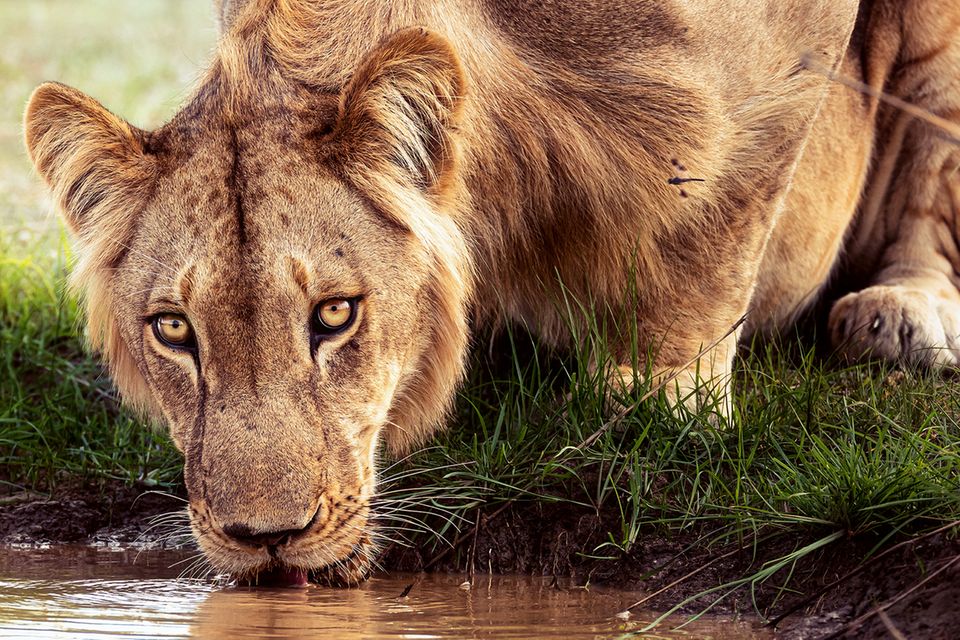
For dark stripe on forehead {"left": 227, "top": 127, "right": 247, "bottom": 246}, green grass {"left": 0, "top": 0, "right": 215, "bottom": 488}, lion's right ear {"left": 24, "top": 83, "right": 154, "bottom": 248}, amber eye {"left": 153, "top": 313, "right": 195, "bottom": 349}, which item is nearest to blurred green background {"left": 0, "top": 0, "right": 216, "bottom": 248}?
green grass {"left": 0, "top": 0, "right": 215, "bottom": 488}

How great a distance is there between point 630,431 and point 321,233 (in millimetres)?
1238

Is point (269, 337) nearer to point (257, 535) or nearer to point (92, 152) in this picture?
point (257, 535)

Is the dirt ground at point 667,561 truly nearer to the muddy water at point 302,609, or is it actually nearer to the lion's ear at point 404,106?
the muddy water at point 302,609

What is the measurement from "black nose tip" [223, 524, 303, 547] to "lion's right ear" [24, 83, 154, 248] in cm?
102

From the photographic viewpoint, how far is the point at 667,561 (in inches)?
148

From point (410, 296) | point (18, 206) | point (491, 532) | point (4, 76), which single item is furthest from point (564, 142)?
point (4, 76)

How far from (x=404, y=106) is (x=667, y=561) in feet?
4.84

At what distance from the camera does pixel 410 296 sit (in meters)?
4.00

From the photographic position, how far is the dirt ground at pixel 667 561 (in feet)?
10.1

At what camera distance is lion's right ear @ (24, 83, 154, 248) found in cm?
397

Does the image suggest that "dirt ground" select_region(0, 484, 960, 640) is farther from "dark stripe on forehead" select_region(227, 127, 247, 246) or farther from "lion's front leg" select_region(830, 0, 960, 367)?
"lion's front leg" select_region(830, 0, 960, 367)

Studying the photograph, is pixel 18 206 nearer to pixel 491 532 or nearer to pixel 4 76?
pixel 4 76

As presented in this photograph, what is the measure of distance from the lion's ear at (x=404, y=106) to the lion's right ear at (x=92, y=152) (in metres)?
0.63

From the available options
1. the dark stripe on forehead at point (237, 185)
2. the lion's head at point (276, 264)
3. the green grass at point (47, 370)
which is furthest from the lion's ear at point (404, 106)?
the green grass at point (47, 370)
